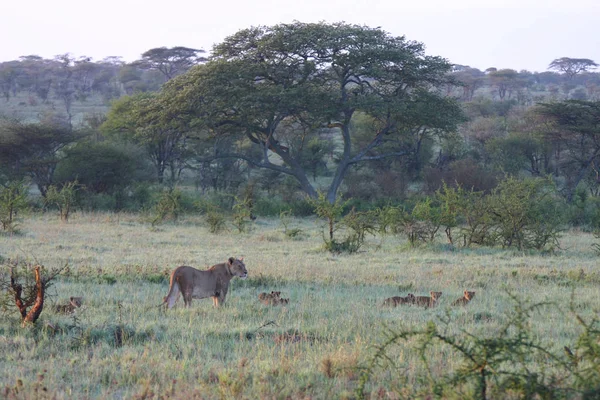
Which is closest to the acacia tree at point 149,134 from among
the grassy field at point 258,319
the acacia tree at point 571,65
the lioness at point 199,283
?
the grassy field at point 258,319

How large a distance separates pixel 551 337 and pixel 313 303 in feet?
10.0

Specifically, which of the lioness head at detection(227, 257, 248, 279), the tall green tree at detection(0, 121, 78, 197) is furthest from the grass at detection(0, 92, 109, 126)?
the lioness head at detection(227, 257, 248, 279)

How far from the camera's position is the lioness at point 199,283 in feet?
28.2

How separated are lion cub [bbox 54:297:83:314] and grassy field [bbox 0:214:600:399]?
0.12 metres

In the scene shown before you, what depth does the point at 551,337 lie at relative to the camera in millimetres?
7156

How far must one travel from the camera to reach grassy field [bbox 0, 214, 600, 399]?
18.0 ft

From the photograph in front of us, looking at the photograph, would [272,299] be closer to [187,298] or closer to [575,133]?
[187,298]

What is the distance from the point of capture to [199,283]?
28.9 ft

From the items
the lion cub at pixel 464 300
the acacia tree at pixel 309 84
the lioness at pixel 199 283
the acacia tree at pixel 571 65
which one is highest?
the acacia tree at pixel 571 65

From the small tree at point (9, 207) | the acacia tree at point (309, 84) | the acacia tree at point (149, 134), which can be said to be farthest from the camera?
the acacia tree at point (149, 134)

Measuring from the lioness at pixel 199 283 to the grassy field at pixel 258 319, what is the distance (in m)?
0.19

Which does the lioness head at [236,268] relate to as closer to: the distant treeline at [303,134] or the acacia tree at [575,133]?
the distant treeline at [303,134]

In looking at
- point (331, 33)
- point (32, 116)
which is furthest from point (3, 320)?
point (32, 116)

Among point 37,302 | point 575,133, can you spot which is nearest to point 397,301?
point 37,302
